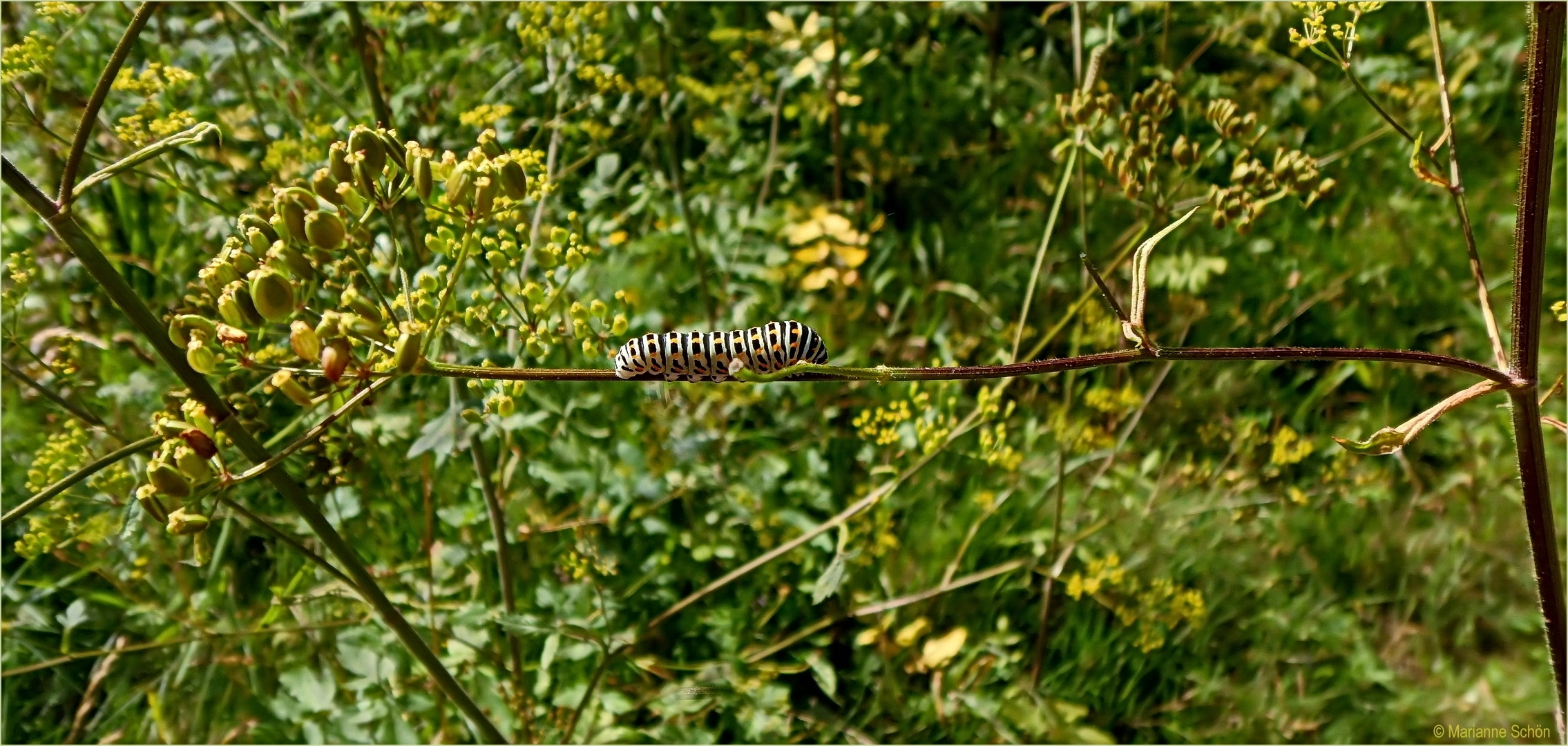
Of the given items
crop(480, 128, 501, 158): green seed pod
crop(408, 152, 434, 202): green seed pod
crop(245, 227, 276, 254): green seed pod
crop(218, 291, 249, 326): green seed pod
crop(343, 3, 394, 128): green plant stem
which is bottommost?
crop(218, 291, 249, 326): green seed pod

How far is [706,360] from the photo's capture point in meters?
1.52

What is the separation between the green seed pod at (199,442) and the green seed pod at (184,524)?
3.0 inches

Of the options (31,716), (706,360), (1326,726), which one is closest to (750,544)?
(706,360)

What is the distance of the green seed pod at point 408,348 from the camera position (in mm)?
1182

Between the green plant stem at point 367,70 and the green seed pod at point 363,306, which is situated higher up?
the green plant stem at point 367,70

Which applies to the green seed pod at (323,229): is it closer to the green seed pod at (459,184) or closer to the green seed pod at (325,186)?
the green seed pod at (325,186)

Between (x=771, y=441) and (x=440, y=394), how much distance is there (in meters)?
0.96

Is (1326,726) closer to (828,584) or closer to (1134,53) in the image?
(828,584)

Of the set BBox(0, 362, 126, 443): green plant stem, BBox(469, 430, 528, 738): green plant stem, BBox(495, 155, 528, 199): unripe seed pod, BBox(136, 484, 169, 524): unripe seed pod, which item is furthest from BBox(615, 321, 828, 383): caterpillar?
BBox(0, 362, 126, 443): green plant stem

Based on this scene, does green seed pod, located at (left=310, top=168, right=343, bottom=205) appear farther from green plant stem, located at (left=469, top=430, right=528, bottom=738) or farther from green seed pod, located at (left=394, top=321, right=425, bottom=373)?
green plant stem, located at (left=469, top=430, right=528, bottom=738)

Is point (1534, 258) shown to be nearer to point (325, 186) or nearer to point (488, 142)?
point (488, 142)

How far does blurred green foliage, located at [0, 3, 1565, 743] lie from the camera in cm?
266

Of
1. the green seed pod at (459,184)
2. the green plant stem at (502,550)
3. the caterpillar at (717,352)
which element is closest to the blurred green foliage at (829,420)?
the green plant stem at (502,550)

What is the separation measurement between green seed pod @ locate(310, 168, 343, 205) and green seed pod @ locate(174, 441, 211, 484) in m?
0.35
